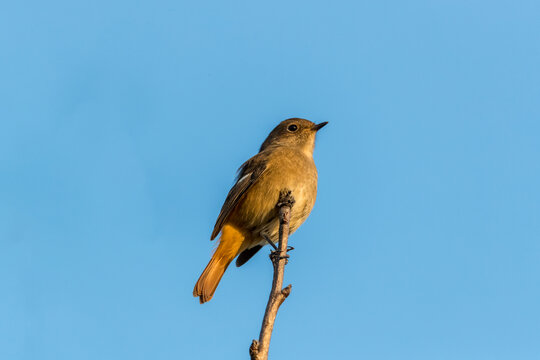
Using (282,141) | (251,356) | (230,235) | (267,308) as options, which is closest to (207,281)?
(230,235)

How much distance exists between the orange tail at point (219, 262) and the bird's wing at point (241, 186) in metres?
0.16

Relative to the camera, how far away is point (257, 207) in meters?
6.87

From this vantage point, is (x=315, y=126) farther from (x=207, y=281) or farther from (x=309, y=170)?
(x=207, y=281)

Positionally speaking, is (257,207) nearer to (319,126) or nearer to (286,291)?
(319,126)

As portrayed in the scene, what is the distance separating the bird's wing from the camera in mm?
7051

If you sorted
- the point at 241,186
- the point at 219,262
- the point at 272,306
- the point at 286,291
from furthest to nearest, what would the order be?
the point at 241,186
the point at 219,262
the point at 286,291
the point at 272,306

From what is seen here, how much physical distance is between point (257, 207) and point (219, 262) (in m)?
0.74

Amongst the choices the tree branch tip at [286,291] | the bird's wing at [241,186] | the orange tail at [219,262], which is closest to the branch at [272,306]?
the tree branch tip at [286,291]

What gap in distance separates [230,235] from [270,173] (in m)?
0.84

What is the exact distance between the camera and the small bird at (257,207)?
6805 mm

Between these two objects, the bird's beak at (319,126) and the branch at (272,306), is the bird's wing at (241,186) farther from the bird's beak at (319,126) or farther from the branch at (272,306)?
the branch at (272,306)

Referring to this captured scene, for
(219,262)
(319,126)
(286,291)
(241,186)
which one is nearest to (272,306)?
(286,291)

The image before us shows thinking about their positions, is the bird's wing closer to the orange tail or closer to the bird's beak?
the orange tail

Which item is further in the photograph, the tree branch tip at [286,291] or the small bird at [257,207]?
the small bird at [257,207]
